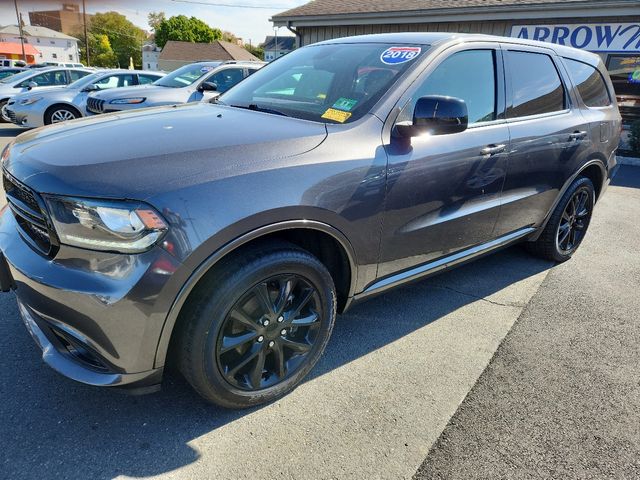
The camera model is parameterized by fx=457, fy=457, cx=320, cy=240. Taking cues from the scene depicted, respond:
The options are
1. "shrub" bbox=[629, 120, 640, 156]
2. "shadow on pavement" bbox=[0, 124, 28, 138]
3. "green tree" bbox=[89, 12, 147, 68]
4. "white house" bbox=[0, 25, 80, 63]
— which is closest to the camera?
"shrub" bbox=[629, 120, 640, 156]

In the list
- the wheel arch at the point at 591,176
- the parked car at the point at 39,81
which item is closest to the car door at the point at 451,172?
the wheel arch at the point at 591,176

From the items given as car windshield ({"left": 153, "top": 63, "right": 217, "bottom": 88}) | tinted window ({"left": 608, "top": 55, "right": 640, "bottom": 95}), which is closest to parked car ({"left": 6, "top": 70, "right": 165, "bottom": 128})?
car windshield ({"left": 153, "top": 63, "right": 217, "bottom": 88})

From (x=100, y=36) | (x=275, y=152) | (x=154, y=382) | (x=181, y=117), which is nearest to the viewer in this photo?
(x=154, y=382)

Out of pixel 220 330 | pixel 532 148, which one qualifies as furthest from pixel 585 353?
pixel 220 330

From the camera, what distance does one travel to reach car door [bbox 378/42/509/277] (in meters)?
2.42

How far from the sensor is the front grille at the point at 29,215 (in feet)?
5.94

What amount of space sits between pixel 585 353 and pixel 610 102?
2678mm

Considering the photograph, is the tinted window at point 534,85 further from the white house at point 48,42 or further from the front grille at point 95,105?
the white house at point 48,42

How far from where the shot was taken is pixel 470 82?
288 centimetres

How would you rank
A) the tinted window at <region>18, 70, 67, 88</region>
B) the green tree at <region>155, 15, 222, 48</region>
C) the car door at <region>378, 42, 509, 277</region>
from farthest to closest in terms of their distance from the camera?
the green tree at <region>155, 15, 222, 48</region> → the tinted window at <region>18, 70, 67, 88</region> → the car door at <region>378, 42, 509, 277</region>

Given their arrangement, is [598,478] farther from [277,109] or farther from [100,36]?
[100,36]

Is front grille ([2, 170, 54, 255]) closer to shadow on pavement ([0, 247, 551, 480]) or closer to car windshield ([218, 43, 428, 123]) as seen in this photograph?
shadow on pavement ([0, 247, 551, 480])

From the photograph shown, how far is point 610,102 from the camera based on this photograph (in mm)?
4270

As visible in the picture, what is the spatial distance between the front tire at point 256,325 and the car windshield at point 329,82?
87 centimetres
